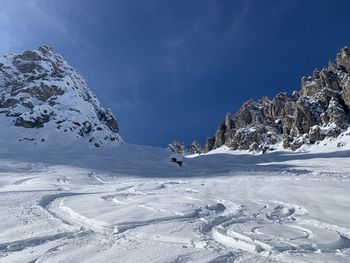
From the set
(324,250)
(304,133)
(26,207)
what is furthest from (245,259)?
(304,133)

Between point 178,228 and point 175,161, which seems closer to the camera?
point 178,228

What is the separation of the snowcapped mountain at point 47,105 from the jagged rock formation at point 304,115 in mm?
43218

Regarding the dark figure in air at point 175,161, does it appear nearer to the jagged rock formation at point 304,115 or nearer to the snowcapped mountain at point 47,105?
the snowcapped mountain at point 47,105

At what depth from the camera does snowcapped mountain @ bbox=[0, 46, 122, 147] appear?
5766cm

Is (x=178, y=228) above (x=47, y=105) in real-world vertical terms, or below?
below

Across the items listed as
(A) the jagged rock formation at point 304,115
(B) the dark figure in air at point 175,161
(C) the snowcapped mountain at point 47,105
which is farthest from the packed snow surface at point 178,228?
(A) the jagged rock formation at point 304,115

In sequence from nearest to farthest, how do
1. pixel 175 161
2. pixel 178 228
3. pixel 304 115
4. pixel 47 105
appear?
pixel 178 228, pixel 175 161, pixel 47 105, pixel 304 115

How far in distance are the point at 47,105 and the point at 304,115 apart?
212ft

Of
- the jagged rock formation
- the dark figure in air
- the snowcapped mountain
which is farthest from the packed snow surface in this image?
the jagged rock formation

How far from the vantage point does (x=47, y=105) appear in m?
64.1

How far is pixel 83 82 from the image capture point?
84.2 metres

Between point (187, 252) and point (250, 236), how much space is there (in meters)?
1.58

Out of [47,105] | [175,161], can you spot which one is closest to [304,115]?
[47,105]

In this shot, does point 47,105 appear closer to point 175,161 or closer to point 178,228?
point 175,161
